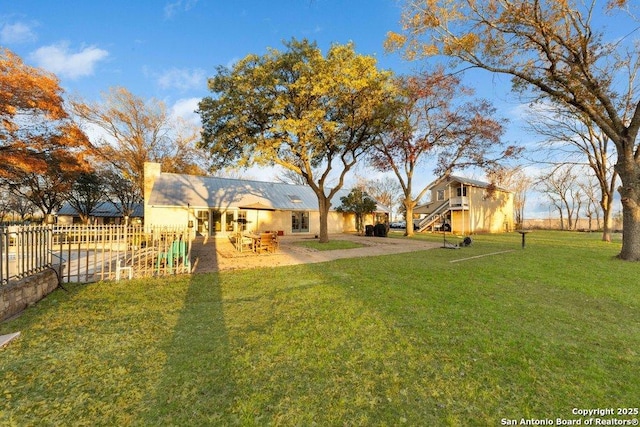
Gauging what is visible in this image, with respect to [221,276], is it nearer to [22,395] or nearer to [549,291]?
[22,395]

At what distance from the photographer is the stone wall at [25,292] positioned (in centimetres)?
448

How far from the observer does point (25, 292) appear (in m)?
5.05

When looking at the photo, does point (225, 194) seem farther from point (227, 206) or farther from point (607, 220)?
point (607, 220)

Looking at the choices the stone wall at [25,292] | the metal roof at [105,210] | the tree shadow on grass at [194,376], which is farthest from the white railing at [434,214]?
the metal roof at [105,210]

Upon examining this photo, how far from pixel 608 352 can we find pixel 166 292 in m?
7.37

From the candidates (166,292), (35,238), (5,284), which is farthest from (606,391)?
(35,238)

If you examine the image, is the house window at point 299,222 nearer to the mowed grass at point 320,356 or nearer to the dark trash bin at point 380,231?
the dark trash bin at point 380,231

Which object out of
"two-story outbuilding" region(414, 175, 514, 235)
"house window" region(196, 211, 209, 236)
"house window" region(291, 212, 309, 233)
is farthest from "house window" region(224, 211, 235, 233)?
"two-story outbuilding" region(414, 175, 514, 235)

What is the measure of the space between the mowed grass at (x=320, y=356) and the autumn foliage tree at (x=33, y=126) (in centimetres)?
1497

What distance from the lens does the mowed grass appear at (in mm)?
2418

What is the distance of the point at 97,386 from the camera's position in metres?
2.76

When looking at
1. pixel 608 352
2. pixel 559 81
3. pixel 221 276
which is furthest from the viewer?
pixel 559 81

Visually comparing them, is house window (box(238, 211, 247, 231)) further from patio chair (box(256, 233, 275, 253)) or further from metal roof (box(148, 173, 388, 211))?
patio chair (box(256, 233, 275, 253))

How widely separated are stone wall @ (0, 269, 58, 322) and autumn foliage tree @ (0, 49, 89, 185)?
14008mm
